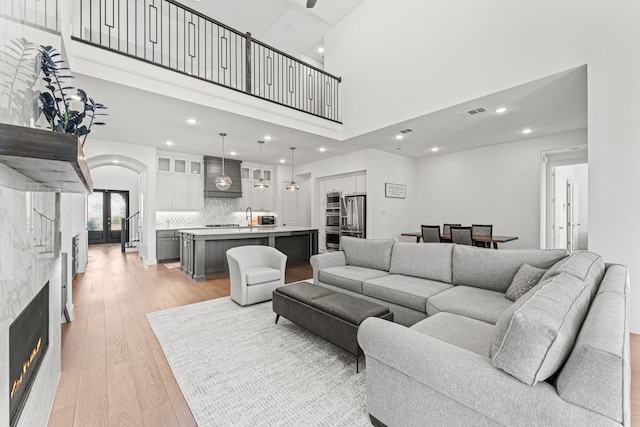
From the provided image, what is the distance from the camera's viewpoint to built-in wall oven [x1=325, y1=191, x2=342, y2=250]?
25.1ft

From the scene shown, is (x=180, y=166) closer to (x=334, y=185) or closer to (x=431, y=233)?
(x=334, y=185)

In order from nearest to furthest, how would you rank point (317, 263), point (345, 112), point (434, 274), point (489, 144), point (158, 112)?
point (434, 274)
point (317, 263)
point (158, 112)
point (345, 112)
point (489, 144)

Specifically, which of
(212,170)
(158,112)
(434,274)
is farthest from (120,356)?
(212,170)

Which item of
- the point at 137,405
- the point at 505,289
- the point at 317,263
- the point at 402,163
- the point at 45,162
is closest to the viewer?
the point at 45,162

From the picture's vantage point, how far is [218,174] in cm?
789

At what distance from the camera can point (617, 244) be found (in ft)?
9.89

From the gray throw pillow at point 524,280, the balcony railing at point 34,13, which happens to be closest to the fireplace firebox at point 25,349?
the balcony railing at point 34,13

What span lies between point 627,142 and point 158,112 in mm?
6095

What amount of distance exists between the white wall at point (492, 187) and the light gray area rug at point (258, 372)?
551 centimetres

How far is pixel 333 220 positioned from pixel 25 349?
22.2 ft

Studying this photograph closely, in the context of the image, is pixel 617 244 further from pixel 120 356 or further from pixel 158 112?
pixel 158 112

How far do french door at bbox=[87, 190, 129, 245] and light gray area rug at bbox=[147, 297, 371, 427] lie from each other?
31.2 feet

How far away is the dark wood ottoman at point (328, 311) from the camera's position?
2184mm

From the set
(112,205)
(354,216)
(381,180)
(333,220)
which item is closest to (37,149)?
(354,216)
